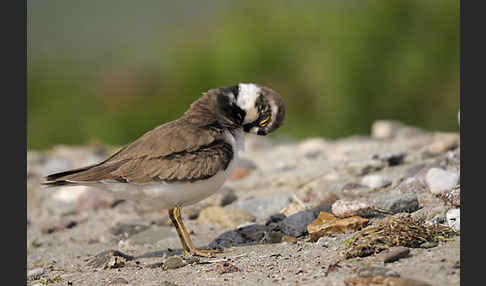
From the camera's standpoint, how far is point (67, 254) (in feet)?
19.1

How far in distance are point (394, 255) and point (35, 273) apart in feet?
9.16

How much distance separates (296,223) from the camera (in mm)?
5234

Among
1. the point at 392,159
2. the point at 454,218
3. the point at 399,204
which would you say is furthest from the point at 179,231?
the point at 392,159

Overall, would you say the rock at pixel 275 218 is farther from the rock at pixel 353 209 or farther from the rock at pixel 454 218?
the rock at pixel 454 218

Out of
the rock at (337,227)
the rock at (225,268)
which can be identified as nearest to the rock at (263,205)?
the rock at (337,227)

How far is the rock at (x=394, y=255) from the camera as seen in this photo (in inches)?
155

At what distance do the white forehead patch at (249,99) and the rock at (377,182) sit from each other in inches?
50.5

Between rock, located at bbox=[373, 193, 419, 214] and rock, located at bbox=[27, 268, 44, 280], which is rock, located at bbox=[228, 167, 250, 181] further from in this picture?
rock, located at bbox=[27, 268, 44, 280]

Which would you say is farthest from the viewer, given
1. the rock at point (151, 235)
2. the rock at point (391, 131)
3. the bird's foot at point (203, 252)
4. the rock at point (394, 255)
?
the rock at point (391, 131)

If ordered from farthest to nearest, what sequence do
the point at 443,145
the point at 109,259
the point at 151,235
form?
1. the point at 443,145
2. the point at 151,235
3. the point at 109,259

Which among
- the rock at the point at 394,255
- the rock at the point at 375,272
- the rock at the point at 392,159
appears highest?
the rock at the point at 392,159

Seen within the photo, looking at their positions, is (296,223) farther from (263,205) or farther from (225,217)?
(263,205)

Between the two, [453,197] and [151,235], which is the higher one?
[453,197]

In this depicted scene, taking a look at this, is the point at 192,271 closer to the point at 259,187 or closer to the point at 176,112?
the point at 259,187
